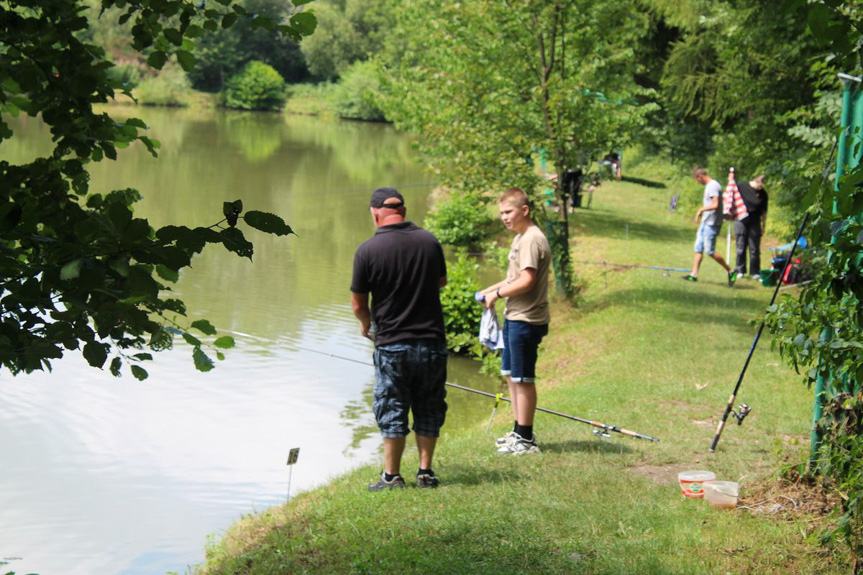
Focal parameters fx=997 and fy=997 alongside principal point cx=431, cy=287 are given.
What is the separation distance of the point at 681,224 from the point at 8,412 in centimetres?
1678

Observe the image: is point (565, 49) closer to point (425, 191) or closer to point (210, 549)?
point (210, 549)

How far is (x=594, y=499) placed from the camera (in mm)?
5789

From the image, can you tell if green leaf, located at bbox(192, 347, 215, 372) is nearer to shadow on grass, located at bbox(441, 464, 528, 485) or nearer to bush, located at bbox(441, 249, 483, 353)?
shadow on grass, located at bbox(441, 464, 528, 485)

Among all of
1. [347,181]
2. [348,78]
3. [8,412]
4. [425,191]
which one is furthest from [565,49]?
[348,78]

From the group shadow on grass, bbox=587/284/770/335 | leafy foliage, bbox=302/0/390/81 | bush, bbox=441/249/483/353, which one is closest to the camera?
bush, bbox=441/249/483/353

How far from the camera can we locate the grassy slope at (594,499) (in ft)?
16.1

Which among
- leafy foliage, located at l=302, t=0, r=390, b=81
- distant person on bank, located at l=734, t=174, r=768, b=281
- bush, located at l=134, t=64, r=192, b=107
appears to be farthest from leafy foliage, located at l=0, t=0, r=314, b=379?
leafy foliage, located at l=302, t=0, r=390, b=81

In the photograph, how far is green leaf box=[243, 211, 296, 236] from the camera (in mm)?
2424

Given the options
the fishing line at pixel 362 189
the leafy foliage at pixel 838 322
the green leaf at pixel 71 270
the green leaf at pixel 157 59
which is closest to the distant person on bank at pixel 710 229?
the leafy foliage at pixel 838 322

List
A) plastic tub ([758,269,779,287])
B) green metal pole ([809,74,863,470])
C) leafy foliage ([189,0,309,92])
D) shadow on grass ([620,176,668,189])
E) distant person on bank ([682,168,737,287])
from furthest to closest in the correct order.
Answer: leafy foliage ([189,0,309,92]) < shadow on grass ([620,176,668,189]) < distant person on bank ([682,168,737,287]) < plastic tub ([758,269,779,287]) < green metal pole ([809,74,863,470])

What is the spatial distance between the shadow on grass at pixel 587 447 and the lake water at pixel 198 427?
183cm

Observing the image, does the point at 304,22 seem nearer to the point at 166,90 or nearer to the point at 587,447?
the point at 587,447

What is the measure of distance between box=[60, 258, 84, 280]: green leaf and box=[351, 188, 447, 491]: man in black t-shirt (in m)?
3.48

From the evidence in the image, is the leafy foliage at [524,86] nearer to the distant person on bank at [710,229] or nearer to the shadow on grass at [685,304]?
the shadow on grass at [685,304]
